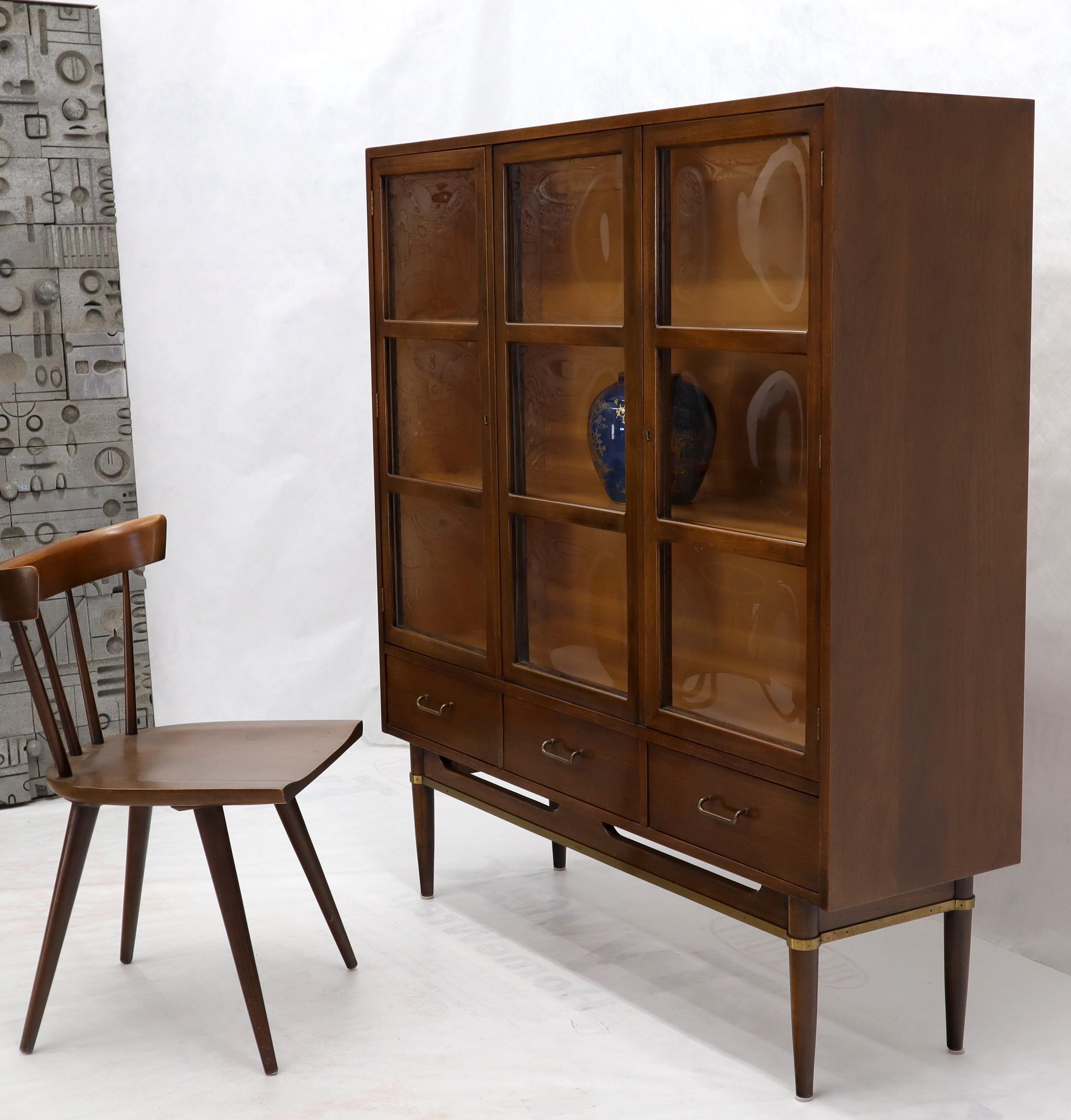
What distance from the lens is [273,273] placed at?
4285 mm

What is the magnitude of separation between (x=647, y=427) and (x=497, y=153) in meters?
0.64

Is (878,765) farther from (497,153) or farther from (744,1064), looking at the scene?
(497,153)

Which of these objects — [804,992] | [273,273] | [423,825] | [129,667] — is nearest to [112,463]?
[273,273]

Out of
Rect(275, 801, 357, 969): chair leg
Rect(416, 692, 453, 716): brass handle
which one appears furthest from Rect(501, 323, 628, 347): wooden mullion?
Rect(275, 801, 357, 969): chair leg

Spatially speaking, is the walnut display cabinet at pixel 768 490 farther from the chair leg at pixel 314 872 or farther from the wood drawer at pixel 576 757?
the chair leg at pixel 314 872

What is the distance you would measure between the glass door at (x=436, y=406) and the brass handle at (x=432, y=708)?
0.32 feet

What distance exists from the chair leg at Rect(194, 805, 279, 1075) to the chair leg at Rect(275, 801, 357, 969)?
17cm

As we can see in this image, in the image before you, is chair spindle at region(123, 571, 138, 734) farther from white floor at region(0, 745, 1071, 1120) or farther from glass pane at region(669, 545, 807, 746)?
glass pane at region(669, 545, 807, 746)

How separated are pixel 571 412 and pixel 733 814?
792 mm

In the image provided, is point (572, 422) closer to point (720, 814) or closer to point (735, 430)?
point (735, 430)

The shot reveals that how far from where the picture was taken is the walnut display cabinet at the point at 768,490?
2.13 metres

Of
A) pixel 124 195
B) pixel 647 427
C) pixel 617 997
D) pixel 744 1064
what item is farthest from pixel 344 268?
pixel 744 1064

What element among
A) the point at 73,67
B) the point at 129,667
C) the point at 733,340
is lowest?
the point at 129,667

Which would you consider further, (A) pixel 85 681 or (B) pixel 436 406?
(B) pixel 436 406
